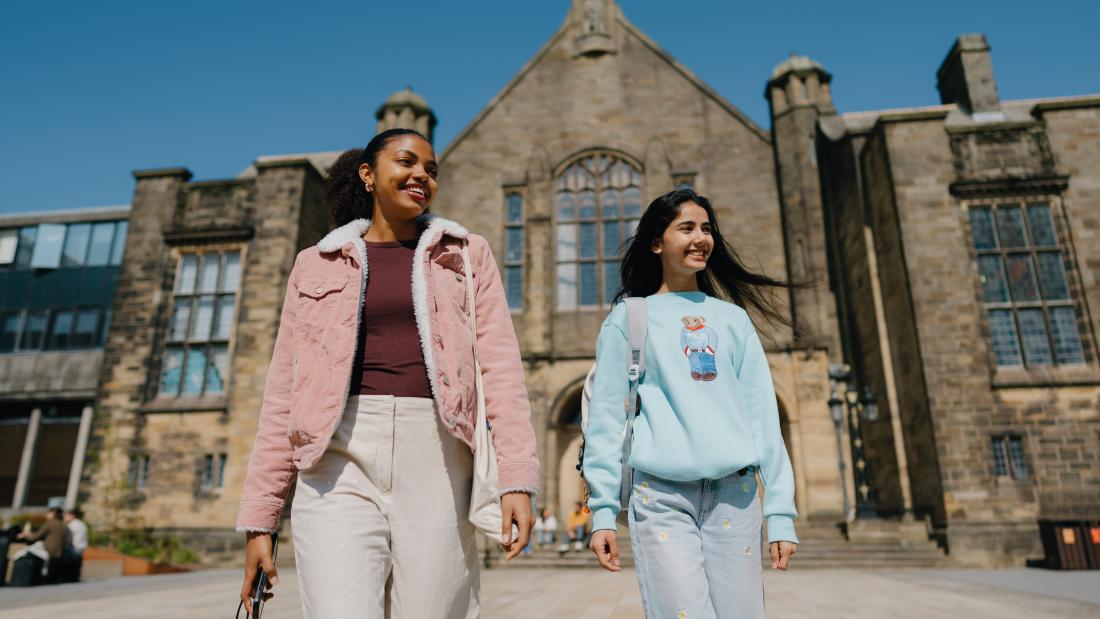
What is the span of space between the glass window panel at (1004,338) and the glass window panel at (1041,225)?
179 centimetres

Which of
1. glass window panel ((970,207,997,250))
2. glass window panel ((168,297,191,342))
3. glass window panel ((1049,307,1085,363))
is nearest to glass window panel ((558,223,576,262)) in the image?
glass window panel ((970,207,997,250))

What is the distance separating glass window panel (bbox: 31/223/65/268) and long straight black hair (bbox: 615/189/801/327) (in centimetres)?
2313

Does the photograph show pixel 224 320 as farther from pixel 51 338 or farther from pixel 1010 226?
pixel 1010 226

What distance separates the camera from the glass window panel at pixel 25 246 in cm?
2127

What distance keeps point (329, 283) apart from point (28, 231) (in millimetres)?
24239

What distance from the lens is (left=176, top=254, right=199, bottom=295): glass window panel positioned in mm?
17656

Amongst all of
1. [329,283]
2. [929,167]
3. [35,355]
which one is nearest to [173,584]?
[329,283]

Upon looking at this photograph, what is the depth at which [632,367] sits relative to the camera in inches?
99.8

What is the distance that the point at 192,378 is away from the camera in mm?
16797

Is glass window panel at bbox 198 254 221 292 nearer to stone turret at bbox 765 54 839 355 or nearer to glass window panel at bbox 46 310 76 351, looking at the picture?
glass window panel at bbox 46 310 76 351

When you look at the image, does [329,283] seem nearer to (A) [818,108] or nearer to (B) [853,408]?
(B) [853,408]

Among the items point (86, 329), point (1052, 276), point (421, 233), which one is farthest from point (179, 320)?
point (1052, 276)

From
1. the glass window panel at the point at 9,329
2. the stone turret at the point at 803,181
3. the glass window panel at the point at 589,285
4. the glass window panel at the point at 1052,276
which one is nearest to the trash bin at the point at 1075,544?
the glass window panel at the point at 1052,276

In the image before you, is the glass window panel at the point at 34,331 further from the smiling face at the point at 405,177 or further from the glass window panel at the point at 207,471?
the smiling face at the point at 405,177
